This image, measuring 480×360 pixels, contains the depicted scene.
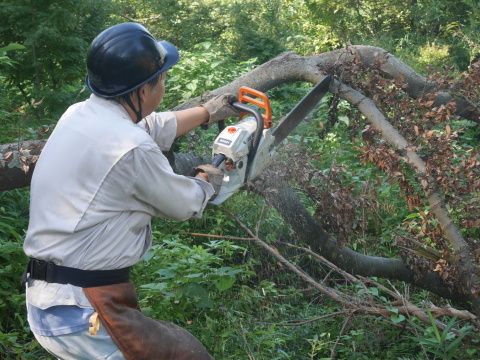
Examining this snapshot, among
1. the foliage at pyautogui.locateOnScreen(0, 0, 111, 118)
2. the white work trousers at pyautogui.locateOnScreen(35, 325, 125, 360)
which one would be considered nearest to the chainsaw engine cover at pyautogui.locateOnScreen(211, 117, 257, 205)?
the white work trousers at pyautogui.locateOnScreen(35, 325, 125, 360)

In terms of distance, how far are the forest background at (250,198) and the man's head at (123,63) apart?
1.41 meters

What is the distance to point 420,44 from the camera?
12320 mm

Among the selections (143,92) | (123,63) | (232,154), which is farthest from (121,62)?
(232,154)

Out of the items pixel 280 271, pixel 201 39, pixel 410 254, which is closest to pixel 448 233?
pixel 410 254

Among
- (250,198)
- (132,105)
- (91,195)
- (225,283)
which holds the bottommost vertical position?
(250,198)

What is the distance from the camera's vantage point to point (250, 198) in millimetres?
5418

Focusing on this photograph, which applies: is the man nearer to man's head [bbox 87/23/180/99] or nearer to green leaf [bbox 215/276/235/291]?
man's head [bbox 87/23/180/99]

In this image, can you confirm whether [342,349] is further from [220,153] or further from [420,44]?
[420,44]

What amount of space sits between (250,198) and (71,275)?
329 centimetres

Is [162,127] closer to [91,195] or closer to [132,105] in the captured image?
[132,105]

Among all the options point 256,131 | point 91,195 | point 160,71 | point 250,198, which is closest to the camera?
point 91,195

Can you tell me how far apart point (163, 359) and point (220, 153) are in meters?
1.11

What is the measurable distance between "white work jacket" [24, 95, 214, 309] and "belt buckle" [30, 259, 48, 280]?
0.12ft

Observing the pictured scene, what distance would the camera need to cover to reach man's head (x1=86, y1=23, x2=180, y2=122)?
2.35m
